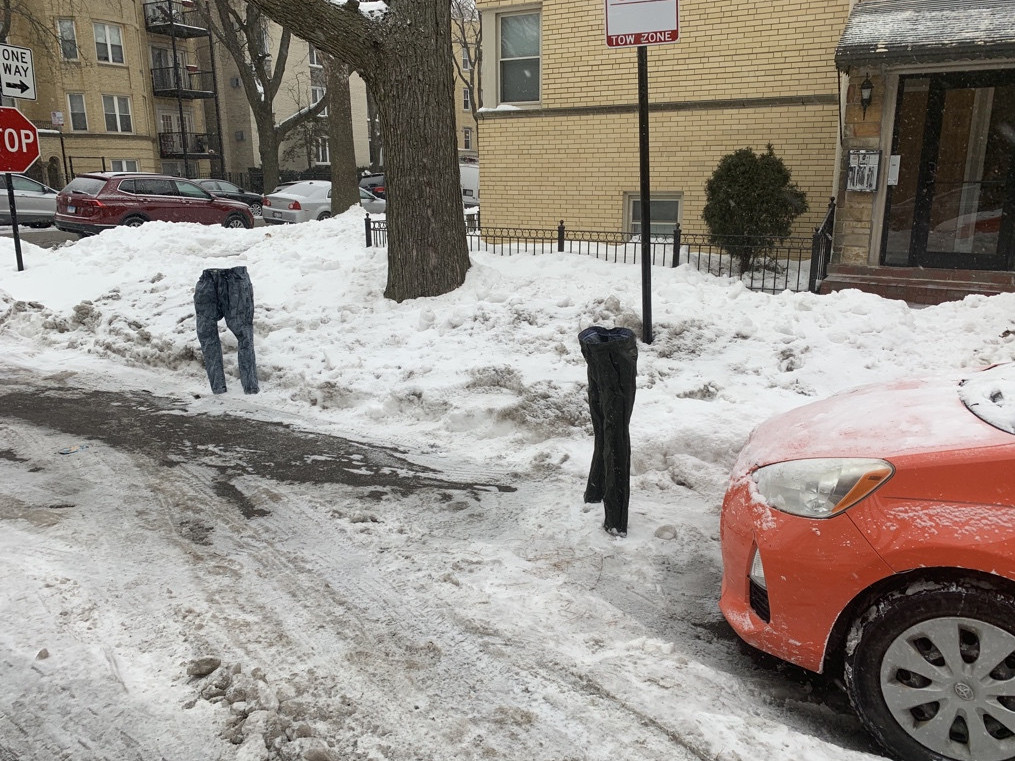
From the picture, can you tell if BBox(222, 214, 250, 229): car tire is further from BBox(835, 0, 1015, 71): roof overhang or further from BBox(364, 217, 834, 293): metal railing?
BBox(835, 0, 1015, 71): roof overhang

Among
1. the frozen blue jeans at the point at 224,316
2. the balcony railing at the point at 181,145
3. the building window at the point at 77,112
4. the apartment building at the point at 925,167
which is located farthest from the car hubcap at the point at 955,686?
the balcony railing at the point at 181,145

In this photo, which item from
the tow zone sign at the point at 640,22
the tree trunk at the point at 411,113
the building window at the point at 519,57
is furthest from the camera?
the building window at the point at 519,57

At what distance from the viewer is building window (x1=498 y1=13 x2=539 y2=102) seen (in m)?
14.7

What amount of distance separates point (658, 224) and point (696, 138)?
1664mm

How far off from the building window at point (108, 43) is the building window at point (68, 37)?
1.06m

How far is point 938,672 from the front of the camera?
263cm

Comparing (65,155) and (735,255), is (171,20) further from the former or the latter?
(735,255)

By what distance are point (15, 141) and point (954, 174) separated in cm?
1349

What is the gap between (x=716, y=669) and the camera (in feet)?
10.6

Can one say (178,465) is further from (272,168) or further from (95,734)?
(272,168)

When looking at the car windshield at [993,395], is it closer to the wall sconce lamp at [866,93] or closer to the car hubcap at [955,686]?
the car hubcap at [955,686]

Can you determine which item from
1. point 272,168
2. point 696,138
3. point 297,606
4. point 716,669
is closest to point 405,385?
point 297,606

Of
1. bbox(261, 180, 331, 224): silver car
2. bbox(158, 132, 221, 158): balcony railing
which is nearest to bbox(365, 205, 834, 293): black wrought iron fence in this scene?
bbox(261, 180, 331, 224): silver car

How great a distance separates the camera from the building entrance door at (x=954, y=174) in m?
10.3
